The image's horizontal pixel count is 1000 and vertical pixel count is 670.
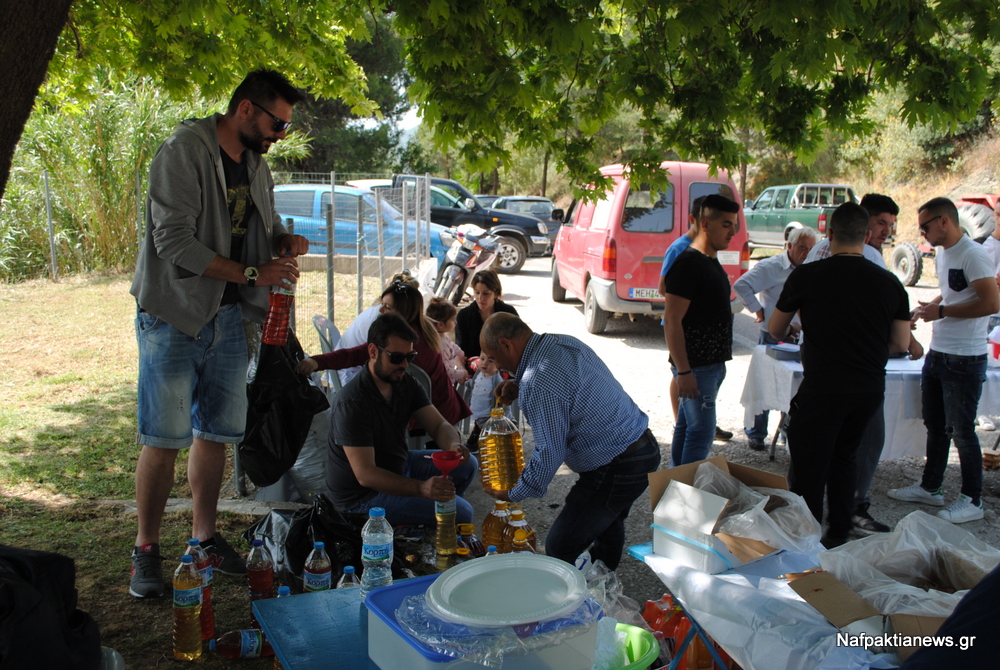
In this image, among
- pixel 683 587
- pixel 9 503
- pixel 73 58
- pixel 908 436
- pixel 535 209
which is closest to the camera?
pixel 683 587

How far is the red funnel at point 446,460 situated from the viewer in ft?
11.0

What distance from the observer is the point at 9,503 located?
4.34 m

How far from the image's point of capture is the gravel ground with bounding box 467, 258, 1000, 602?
4.60m

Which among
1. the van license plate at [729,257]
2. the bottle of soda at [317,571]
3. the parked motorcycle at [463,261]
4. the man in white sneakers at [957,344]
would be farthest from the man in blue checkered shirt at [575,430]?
the van license plate at [729,257]

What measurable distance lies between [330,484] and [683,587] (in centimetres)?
208

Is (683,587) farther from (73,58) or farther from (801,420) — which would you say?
(73,58)

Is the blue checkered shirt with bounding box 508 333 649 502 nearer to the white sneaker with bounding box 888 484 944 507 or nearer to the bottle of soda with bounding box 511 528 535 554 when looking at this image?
the bottle of soda with bounding box 511 528 535 554

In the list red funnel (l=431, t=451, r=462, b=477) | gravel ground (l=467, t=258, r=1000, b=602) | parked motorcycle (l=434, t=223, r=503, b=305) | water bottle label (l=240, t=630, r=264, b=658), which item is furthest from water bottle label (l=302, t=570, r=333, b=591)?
parked motorcycle (l=434, t=223, r=503, b=305)

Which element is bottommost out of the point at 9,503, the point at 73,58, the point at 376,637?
the point at 9,503

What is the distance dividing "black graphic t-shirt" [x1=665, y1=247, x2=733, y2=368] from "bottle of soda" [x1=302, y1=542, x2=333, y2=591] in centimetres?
267

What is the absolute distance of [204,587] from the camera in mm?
2736

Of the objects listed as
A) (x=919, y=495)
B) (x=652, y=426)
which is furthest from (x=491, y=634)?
(x=652, y=426)

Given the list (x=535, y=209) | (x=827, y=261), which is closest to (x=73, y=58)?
(x=827, y=261)

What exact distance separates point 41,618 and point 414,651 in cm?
102
